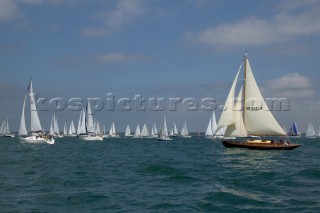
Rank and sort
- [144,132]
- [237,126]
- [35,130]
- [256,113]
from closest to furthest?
[256,113], [237,126], [35,130], [144,132]

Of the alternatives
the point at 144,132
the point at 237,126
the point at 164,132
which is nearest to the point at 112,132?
the point at 144,132

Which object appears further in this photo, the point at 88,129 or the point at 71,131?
the point at 71,131

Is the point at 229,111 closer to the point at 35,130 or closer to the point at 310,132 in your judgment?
the point at 35,130

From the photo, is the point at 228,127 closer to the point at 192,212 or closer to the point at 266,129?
the point at 266,129

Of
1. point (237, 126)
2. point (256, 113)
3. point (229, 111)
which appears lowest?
point (237, 126)

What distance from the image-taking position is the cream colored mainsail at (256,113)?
45188 mm

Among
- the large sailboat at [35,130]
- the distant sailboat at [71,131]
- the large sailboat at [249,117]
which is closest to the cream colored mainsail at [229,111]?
the large sailboat at [249,117]

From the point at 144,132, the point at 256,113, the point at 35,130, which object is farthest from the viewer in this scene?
the point at 144,132

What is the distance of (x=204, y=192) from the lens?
55.5 ft

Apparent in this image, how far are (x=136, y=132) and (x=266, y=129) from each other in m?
124

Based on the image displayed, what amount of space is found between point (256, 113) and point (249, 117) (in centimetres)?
108

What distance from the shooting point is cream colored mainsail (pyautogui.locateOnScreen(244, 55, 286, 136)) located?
4519cm

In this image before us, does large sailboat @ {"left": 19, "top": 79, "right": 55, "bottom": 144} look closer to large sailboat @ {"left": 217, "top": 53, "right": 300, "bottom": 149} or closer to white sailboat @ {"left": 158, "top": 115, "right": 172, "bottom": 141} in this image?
large sailboat @ {"left": 217, "top": 53, "right": 300, "bottom": 149}

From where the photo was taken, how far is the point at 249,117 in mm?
46688
